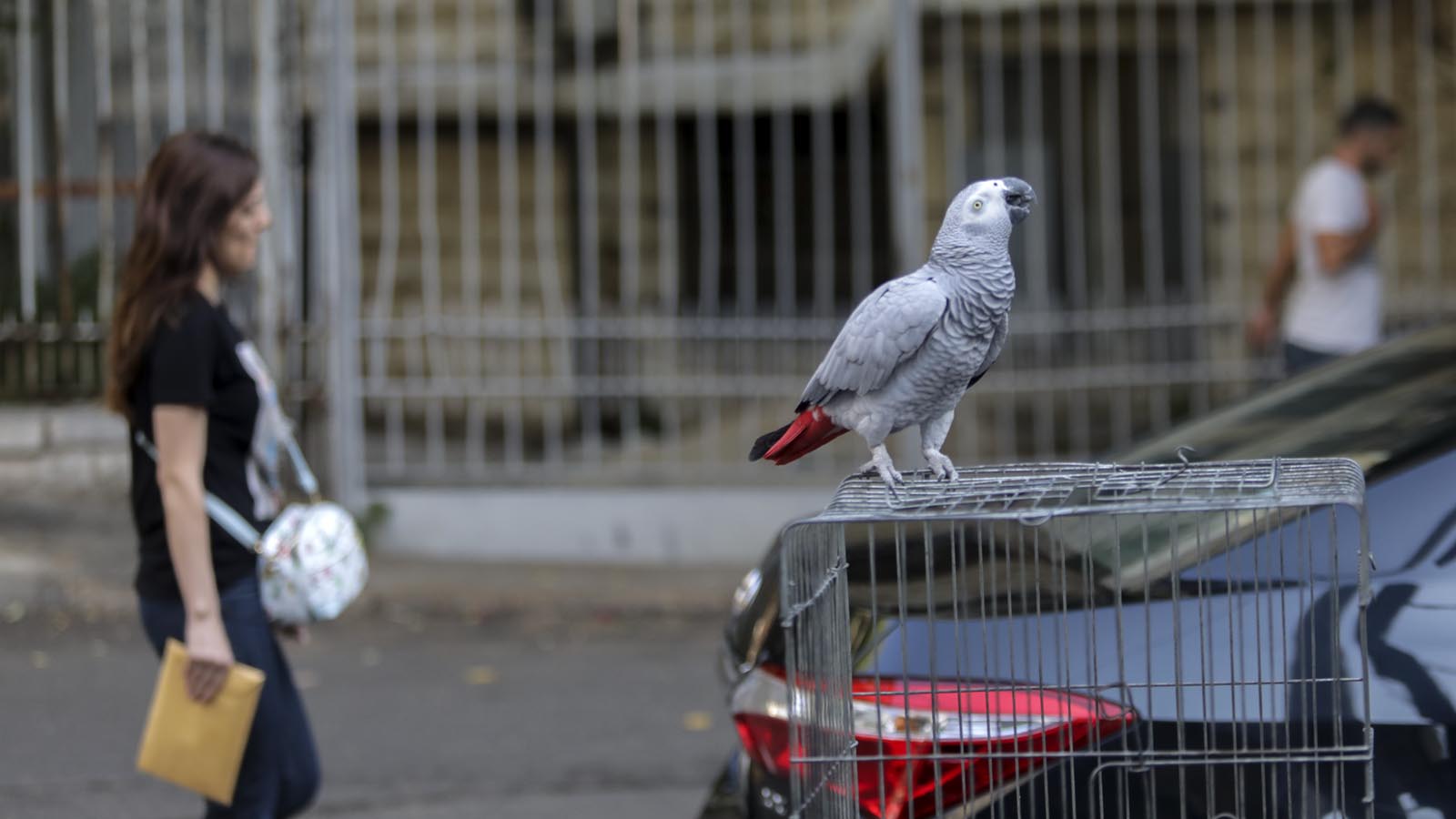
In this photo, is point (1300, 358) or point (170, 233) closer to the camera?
point (170, 233)

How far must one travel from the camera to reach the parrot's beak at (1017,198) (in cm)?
207

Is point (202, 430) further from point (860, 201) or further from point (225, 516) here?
point (860, 201)

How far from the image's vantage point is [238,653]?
3.17 meters

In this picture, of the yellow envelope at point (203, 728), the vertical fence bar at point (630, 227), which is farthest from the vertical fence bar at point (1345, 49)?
the yellow envelope at point (203, 728)

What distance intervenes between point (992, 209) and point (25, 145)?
594cm

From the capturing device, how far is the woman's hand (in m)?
3.07

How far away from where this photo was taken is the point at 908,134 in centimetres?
688

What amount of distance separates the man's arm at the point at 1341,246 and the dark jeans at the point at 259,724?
4144 mm

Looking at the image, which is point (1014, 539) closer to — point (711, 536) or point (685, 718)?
point (685, 718)

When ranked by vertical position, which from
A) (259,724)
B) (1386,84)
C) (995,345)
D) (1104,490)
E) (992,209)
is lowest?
(259,724)

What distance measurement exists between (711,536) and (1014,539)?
4.55m

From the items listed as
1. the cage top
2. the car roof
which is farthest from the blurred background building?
the cage top

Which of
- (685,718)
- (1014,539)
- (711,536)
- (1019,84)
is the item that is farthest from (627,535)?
(1014,539)

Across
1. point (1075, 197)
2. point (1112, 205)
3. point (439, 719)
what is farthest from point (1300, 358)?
point (439, 719)
